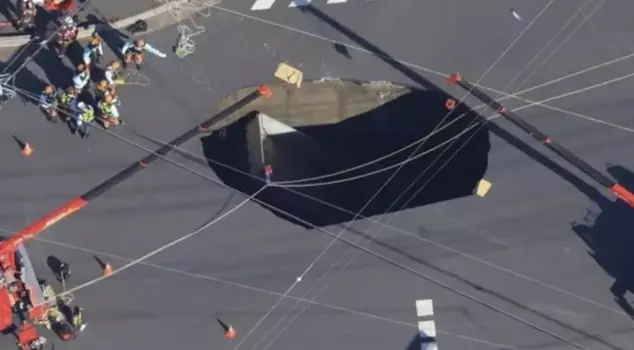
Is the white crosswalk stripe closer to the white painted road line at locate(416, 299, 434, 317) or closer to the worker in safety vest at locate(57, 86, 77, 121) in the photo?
the worker in safety vest at locate(57, 86, 77, 121)

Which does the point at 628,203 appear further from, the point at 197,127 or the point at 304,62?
the point at 197,127

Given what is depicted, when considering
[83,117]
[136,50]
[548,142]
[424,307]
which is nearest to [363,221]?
[424,307]

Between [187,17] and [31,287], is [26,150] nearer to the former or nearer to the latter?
[31,287]

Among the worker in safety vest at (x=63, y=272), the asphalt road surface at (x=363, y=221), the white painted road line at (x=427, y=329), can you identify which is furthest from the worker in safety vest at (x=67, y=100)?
the white painted road line at (x=427, y=329)

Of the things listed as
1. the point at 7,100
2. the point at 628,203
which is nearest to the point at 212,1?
the point at 7,100

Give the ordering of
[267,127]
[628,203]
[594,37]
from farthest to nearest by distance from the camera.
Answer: [267,127] < [594,37] < [628,203]

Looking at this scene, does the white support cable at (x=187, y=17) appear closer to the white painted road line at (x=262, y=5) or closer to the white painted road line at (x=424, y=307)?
the white painted road line at (x=262, y=5)
